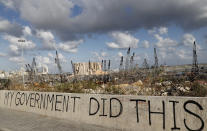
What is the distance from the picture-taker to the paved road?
644cm

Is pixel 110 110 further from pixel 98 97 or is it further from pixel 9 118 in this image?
pixel 9 118

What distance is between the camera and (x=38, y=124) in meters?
7.15

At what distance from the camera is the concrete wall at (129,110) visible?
4.79 m

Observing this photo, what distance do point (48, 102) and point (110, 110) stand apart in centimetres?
328

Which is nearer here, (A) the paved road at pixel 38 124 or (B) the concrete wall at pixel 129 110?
(B) the concrete wall at pixel 129 110

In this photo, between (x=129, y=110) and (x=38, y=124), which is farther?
(x=38, y=124)

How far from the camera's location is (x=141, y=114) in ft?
18.4

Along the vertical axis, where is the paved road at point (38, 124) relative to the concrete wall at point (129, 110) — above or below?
below

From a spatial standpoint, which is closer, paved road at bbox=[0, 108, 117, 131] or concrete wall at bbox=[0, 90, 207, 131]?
concrete wall at bbox=[0, 90, 207, 131]

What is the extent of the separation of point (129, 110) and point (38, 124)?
3453mm

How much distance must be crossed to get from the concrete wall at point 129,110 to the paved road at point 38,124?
0.92ft

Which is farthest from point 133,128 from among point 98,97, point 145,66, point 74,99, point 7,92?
point 145,66

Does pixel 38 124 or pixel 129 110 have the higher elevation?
pixel 129 110

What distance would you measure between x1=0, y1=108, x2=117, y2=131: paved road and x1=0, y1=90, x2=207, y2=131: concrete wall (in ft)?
0.92
